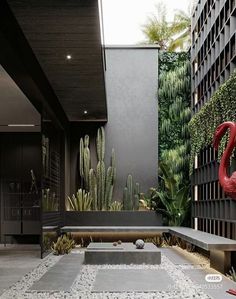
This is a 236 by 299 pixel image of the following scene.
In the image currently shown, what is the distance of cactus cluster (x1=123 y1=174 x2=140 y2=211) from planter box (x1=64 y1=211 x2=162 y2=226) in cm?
27

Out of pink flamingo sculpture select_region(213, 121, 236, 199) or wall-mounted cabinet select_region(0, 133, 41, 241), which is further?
wall-mounted cabinet select_region(0, 133, 41, 241)

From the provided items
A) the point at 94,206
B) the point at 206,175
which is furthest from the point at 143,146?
the point at 206,175

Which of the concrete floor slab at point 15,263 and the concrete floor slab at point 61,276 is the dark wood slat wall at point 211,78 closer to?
the concrete floor slab at point 61,276

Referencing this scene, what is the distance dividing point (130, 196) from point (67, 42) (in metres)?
6.97

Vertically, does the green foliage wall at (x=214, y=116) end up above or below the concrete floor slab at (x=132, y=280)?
above

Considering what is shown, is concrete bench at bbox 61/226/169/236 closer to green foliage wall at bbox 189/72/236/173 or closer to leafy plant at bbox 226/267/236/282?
green foliage wall at bbox 189/72/236/173

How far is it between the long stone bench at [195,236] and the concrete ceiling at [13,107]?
105 inches

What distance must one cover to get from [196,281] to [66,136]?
6904mm

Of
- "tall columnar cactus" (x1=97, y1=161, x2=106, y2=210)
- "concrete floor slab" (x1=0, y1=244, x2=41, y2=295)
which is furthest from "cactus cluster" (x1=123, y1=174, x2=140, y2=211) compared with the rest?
"concrete floor slab" (x1=0, y1=244, x2=41, y2=295)

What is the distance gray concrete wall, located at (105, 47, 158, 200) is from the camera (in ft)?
45.7

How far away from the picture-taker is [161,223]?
13.3m

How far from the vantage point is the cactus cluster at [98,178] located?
1336 cm

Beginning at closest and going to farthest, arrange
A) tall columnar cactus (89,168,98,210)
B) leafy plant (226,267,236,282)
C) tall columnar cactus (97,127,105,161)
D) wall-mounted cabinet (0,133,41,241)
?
1. leafy plant (226,267,236,282)
2. tall columnar cactus (89,168,98,210)
3. tall columnar cactus (97,127,105,161)
4. wall-mounted cabinet (0,133,41,241)

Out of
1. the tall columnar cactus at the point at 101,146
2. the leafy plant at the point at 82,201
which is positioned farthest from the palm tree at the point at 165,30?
the leafy plant at the point at 82,201
